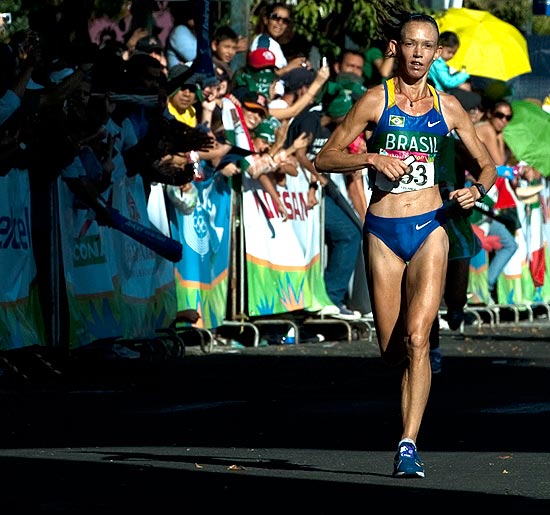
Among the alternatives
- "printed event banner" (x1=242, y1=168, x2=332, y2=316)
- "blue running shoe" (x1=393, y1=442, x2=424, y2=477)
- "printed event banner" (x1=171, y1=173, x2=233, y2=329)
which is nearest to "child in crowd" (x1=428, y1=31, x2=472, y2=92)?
"printed event banner" (x1=242, y1=168, x2=332, y2=316)

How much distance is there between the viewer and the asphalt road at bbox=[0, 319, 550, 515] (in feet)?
24.1

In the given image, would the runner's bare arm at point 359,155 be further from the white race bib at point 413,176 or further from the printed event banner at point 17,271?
the printed event banner at point 17,271

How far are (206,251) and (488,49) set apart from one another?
6.96 meters

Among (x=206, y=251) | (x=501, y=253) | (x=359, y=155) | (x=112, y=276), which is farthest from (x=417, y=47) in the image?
(x=501, y=253)

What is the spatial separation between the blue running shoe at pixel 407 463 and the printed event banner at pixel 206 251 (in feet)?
24.7

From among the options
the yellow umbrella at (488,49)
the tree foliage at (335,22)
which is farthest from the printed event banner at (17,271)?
the yellow umbrella at (488,49)

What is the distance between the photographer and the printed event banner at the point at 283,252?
1692 centimetres

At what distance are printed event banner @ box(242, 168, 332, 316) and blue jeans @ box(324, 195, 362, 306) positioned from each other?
0.21 m

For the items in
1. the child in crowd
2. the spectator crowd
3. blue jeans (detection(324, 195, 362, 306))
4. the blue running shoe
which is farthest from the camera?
the child in crowd

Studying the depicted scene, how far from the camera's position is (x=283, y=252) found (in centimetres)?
1747

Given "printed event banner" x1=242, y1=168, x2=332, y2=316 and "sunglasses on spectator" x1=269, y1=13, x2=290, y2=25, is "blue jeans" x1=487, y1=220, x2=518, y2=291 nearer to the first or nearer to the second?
"printed event banner" x1=242, y1=168, x2=332, y2=316

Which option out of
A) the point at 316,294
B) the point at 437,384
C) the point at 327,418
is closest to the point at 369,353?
the point at 316,294

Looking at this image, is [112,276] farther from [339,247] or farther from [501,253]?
[501,253]

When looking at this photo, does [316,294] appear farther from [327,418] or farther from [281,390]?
[327,418]
